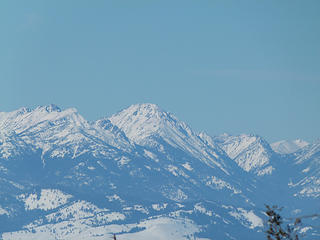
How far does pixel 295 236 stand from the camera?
269 ft

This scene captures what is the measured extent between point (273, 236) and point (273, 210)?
11.4ft

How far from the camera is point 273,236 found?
84688 millimetres

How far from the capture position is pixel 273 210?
82250 millimetres

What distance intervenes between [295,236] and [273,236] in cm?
310

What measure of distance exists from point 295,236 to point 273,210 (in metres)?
2.80
